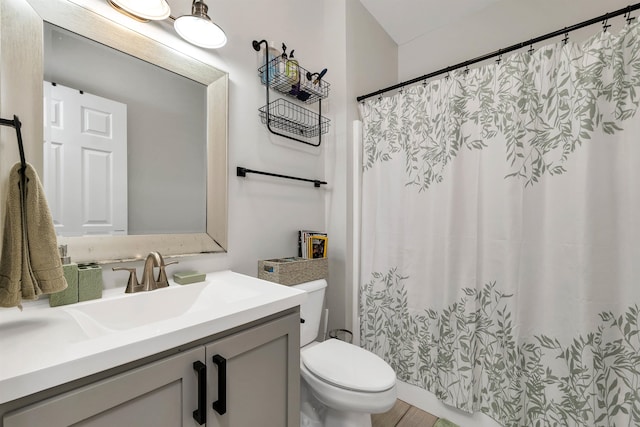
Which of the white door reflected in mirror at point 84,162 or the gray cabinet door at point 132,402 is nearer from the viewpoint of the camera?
the gray cabinet door at point 132,402

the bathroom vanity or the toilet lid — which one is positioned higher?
the bathroom vanity

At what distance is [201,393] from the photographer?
27.6 inches

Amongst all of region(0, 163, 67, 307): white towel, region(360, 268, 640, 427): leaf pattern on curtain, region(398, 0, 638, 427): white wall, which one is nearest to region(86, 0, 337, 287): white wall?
region(0, 163, 67, 307): white towel

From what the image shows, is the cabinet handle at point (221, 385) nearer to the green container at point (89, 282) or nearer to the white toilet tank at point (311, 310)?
the green container at point (89, 282)

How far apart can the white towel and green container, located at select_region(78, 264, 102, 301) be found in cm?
15

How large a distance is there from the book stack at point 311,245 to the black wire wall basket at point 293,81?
33.2 inches

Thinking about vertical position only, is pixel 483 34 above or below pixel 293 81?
above

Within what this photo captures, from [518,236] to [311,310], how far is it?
1098 mm

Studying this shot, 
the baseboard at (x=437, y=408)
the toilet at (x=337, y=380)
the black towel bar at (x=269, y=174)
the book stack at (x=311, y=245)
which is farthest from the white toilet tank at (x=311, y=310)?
the baseboard at (x=437, y=408)

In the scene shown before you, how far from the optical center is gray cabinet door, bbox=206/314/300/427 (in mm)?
743

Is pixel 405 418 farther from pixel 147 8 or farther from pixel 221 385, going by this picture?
pixel 147 8

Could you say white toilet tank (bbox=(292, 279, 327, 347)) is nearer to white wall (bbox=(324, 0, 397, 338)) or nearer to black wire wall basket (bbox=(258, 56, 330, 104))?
white wall (bbox=(324, 0, 397, 338))

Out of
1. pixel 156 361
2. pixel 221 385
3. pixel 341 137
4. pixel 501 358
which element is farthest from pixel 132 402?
pixel 341 137

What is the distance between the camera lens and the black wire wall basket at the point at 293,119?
158 cm
